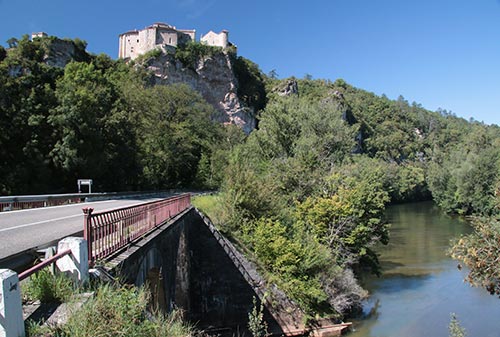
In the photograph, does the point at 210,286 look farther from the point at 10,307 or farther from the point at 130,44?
the point at 130,44

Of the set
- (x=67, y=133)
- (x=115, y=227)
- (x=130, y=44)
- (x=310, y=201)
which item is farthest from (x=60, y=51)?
(x=115, y=227)

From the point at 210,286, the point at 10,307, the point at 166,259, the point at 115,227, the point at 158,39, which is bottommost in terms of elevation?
the point at 210,286

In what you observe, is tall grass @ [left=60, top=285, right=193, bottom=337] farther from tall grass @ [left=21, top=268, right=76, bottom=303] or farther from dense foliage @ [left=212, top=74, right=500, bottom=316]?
dense foliage @ [left=212, top=74, right=500, bottom=316]

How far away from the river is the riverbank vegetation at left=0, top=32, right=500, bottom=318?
1470mm

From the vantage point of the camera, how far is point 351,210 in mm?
24484

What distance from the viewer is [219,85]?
7944 centimetres

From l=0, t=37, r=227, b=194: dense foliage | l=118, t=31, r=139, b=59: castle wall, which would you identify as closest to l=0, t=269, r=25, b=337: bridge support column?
l=0, t=37, r=227, b=194: dense foliage

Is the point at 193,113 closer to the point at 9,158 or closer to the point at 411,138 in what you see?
the point at 9,158

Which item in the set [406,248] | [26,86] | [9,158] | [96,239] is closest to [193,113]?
[26,86]

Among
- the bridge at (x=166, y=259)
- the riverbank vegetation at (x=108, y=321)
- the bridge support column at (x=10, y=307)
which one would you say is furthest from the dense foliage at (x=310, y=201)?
the bridge support column at (x=10, y=307)

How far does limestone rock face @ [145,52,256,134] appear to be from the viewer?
75.2m

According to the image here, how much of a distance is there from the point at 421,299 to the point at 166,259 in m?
16.9

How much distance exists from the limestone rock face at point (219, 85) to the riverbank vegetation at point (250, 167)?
1755 cm

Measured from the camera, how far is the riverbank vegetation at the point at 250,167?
19.3 meters
